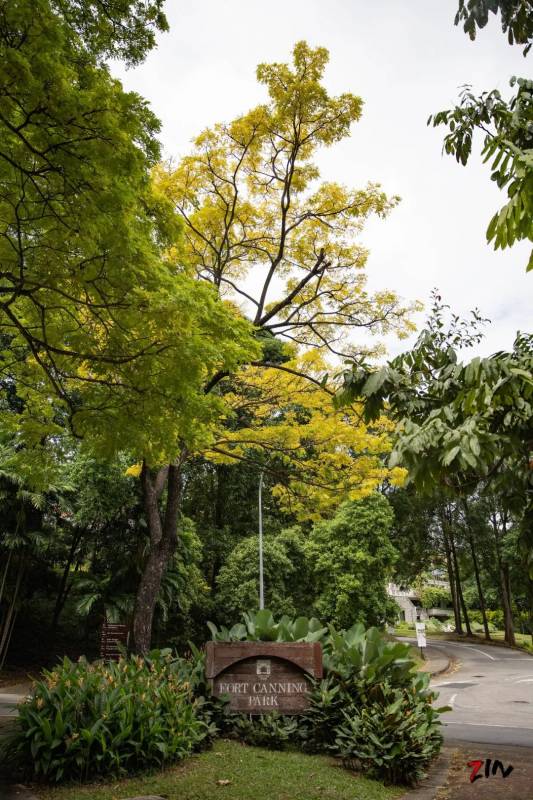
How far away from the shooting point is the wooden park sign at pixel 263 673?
713 centimetres

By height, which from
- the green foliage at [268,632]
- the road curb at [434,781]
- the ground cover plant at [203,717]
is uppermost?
the green foliage at [268,632]

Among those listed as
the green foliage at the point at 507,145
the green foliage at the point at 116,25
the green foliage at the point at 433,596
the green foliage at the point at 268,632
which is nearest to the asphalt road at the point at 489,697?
the green foliage at the point at 268,632

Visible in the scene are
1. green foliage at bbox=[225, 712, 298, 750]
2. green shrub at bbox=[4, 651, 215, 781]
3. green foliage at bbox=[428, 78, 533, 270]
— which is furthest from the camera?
green foliage at bbox=[225, 712, 298, 750]

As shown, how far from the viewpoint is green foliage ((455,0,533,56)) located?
9.64ft

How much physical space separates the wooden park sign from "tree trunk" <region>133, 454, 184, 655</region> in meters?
2.21

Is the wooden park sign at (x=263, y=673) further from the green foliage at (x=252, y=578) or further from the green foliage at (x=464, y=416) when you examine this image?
the green foliage at (x=252, y=578)

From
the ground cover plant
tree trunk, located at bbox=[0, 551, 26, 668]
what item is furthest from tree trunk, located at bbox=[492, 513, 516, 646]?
the ground cover plant

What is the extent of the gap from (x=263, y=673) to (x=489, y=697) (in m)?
11.3

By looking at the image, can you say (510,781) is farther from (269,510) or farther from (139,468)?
(269,510)

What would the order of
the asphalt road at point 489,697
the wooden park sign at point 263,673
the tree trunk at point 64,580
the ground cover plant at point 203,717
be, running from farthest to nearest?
the tree trunk at point 64,580 < the asphalt road at point 489,697 < the wooden park sign at point 263,673 < the ground cover plant at point 203,717

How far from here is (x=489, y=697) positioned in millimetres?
15656

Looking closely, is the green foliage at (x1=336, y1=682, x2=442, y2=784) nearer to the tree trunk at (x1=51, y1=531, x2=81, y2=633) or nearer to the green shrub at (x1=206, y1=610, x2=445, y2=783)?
the green shrub at (x1=206, y1=610, x2=445, y2=783)

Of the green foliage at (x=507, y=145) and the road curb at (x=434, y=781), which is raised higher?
the green foliage at (x=507, y=145)

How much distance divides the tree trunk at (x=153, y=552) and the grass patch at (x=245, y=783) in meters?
3.16
